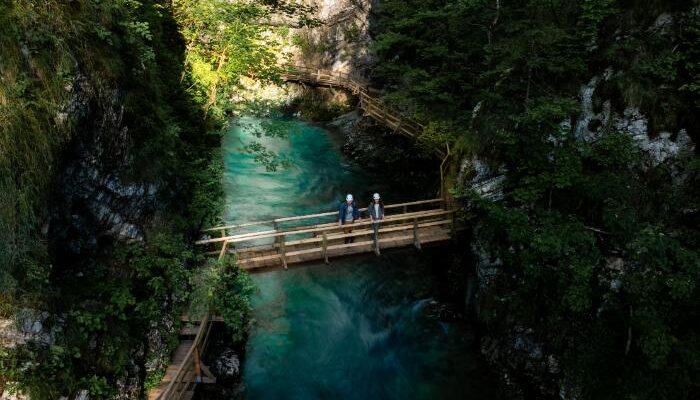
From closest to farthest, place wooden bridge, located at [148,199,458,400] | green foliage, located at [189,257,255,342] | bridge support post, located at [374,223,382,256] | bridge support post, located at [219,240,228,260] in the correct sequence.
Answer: wooden bridge, located at [148,199,458,400] < green foliage, located at [189,257,255,342] < bridge support post, located at [219,240,228,260] < bridge support post, located at [374,223,382,256]

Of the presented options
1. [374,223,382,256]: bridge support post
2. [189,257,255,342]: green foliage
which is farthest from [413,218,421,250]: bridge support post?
[189,257,255,342]: green foliage

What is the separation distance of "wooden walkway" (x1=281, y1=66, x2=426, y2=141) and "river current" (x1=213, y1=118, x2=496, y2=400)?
6953 mm

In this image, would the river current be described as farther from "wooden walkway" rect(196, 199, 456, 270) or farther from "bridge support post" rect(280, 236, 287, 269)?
"bridge support post" rect(280, 236, 287, 269)

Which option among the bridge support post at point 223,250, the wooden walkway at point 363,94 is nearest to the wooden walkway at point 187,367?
the bridge support post at point 223,250

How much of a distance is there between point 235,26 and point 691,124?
1146 cm

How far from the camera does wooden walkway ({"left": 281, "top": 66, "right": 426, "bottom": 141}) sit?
2109cm

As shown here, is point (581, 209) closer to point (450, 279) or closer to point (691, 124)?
point (691, 124)

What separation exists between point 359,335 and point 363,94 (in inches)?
622

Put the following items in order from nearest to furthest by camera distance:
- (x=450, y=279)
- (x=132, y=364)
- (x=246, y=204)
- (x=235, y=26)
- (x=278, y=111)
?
1. (x=132, y=364)
2. (x=235, y=26)
3. (x=450, y=279)
4. (x=246, y=204)
5. (x=278, y=111)

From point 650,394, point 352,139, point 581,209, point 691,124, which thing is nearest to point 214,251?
point 581,209

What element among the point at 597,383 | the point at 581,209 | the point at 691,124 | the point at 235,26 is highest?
the point at 235,26

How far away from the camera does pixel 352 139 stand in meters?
26.0

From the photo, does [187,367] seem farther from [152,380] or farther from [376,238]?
[376,238]

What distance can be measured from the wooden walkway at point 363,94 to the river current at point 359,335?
695 centimetres
